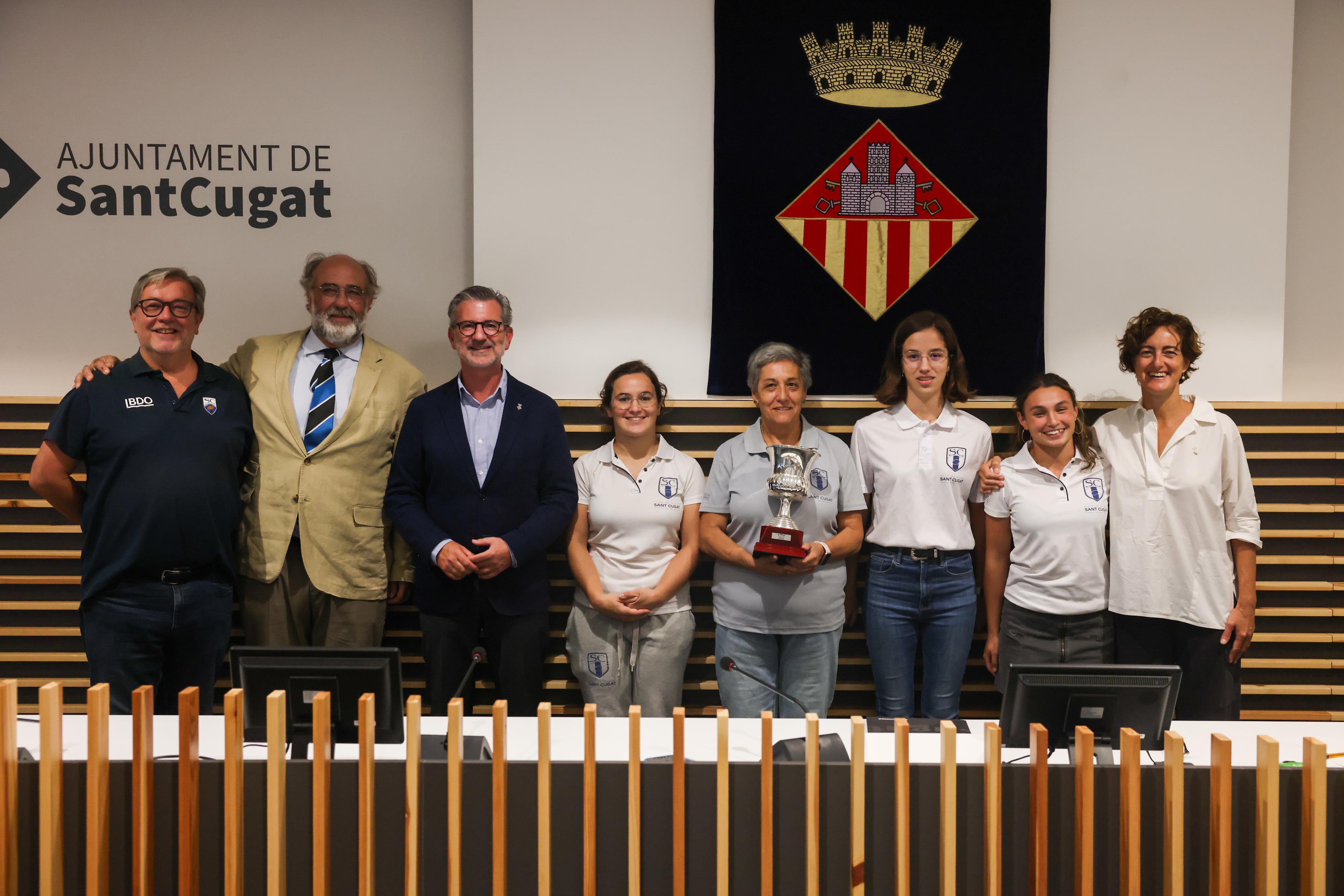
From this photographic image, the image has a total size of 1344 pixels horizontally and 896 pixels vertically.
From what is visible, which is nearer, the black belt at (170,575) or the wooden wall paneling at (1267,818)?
the wooden wall paneling at (1267,818)

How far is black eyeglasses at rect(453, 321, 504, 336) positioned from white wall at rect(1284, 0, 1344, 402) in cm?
337

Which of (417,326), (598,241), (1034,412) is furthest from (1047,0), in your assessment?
(417,326)

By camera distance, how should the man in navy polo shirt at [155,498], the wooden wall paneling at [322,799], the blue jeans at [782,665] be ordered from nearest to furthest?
the wooden wall paneling at [322,799] < the man in navy polo shirt at [155,498] < the blue jeans at [782,665]

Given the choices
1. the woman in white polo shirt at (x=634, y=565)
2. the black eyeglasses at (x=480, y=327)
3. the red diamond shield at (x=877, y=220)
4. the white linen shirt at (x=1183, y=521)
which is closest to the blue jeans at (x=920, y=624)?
the white linen shirt at (x=1183, y=521)

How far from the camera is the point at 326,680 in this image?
1.82 m

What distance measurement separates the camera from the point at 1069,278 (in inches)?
147

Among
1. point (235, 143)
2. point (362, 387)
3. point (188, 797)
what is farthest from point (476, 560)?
point (235, 143)

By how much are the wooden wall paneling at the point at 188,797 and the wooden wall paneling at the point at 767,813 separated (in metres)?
1.01

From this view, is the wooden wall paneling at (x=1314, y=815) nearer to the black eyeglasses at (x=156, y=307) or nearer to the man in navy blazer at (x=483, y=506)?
the man in navy blazer at (x=483, y=506)

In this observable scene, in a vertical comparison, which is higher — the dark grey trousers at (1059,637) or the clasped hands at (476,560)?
the clasped hands at (476,560)

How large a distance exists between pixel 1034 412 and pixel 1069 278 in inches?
33.2

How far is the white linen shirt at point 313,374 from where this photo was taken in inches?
126

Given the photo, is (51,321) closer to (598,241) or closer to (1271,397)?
(598,241)

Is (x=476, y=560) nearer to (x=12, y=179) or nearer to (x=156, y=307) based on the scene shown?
(x=156, y=307)
